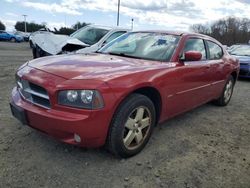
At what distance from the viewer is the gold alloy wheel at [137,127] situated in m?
3.40

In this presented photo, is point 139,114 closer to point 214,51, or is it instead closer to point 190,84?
point 190,84

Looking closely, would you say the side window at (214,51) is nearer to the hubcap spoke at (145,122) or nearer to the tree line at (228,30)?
the hubcap spoke at (145,122)

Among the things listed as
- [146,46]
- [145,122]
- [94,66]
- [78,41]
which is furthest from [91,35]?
[145,122]

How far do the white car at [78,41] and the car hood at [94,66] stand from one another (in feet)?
11.4

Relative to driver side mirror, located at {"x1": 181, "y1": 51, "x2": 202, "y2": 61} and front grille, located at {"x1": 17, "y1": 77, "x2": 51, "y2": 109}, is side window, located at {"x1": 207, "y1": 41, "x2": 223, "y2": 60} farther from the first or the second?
front grille, located at {"x1": 17, "y1": 77, "x2": 51, "y2": 109}

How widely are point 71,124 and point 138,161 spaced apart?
1.00 meters

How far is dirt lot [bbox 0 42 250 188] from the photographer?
9.85 feet

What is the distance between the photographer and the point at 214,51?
223 inches

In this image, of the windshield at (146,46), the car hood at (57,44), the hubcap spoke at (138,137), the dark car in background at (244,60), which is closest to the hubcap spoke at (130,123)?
the hubcap spoke at (138,137)

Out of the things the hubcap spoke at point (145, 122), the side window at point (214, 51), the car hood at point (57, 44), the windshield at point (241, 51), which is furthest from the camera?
the windshield at point (241, 51)

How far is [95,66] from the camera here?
344cm

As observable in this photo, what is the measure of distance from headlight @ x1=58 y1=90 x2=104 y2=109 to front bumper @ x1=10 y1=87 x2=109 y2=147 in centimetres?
7

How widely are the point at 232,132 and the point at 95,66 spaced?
2631 mm

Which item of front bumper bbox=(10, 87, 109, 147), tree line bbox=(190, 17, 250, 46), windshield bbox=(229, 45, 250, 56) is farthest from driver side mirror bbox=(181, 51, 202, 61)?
tree line bbox=(190, 17, 250, 46)
